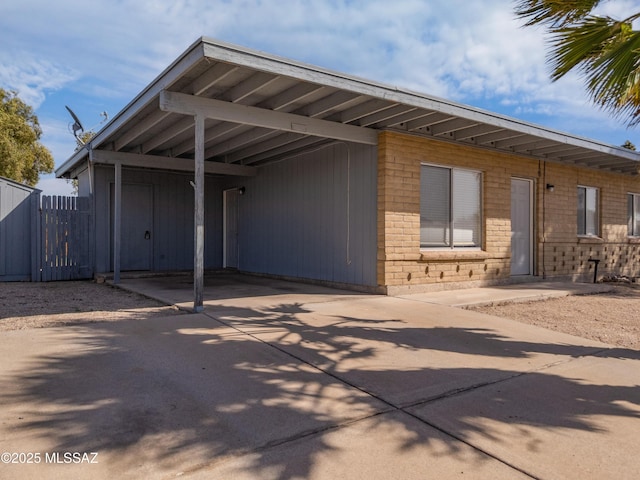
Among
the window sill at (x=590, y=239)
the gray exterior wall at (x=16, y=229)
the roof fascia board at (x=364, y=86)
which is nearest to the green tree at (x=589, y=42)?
the roof fascia board at (x=364, y=86)

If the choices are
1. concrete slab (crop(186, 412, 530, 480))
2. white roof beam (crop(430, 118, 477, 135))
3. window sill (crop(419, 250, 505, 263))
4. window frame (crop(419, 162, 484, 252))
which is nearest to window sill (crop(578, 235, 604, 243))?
window sill (crop(419, 250, 505, 263))

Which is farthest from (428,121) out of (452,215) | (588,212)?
(588,212)

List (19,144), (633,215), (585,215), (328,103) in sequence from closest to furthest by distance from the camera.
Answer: (328,103), (585,215), (633,215), (19,144)

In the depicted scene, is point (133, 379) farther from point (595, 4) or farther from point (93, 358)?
point (595, 4)

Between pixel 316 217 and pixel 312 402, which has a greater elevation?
pixel 316 217

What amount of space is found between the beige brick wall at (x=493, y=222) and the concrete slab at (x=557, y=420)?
439cm

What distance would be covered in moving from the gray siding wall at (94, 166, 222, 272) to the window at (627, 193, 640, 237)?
41.1ft

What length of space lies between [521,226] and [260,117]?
7.13 metres

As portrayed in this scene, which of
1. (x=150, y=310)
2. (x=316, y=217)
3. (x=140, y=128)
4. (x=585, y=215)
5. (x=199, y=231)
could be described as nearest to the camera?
(x=199, y=231)

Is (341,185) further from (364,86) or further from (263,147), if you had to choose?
(364,86)

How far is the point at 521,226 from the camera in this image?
35.3 feet

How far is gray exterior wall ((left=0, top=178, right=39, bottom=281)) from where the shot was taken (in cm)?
989

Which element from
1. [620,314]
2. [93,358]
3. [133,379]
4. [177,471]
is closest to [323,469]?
[177,471]

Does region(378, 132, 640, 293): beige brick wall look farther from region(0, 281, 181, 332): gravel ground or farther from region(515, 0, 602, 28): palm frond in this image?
region(0, 281, 181, 332): gravel ground
